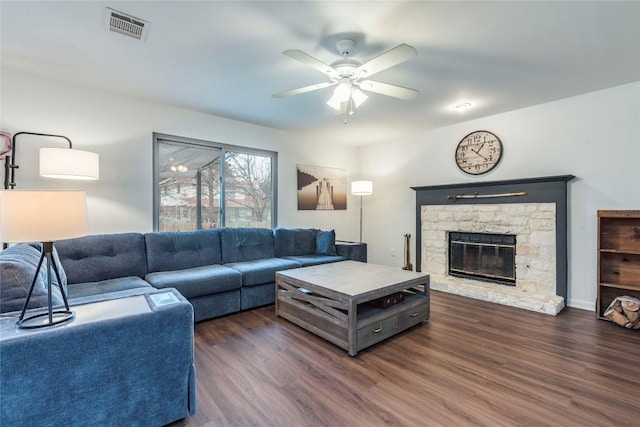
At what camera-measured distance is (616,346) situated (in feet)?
8.02

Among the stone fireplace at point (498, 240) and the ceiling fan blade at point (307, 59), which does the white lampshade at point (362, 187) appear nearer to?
the stone fireplace at point (498, 240)

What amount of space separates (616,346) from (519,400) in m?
1.44

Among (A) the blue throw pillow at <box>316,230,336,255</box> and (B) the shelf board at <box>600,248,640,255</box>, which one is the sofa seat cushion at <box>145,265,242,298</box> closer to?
(A) the blue throw pillow at <box>316,230,336,255</box>

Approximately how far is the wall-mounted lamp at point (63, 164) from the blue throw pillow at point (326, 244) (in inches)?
111

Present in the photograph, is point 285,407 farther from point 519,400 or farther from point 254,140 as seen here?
point 254,140

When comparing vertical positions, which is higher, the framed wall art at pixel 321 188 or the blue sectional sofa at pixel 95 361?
the framed wall art at pixel 321 188

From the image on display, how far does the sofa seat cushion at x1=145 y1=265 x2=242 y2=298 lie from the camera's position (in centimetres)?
282

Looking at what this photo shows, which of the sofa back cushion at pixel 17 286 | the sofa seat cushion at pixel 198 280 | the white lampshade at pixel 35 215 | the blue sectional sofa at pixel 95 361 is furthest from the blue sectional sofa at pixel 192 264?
the white lampshade at pixel 35 215

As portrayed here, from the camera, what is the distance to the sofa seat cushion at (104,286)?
2.46 meters

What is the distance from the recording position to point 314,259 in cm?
402

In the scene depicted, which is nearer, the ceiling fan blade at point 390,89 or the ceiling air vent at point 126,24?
the ceiling air vent at point 126,24

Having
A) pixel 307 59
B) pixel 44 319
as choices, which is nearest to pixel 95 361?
pixel 44 319

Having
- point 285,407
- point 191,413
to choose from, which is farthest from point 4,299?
point 285,407

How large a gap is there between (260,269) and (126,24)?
248 cm
